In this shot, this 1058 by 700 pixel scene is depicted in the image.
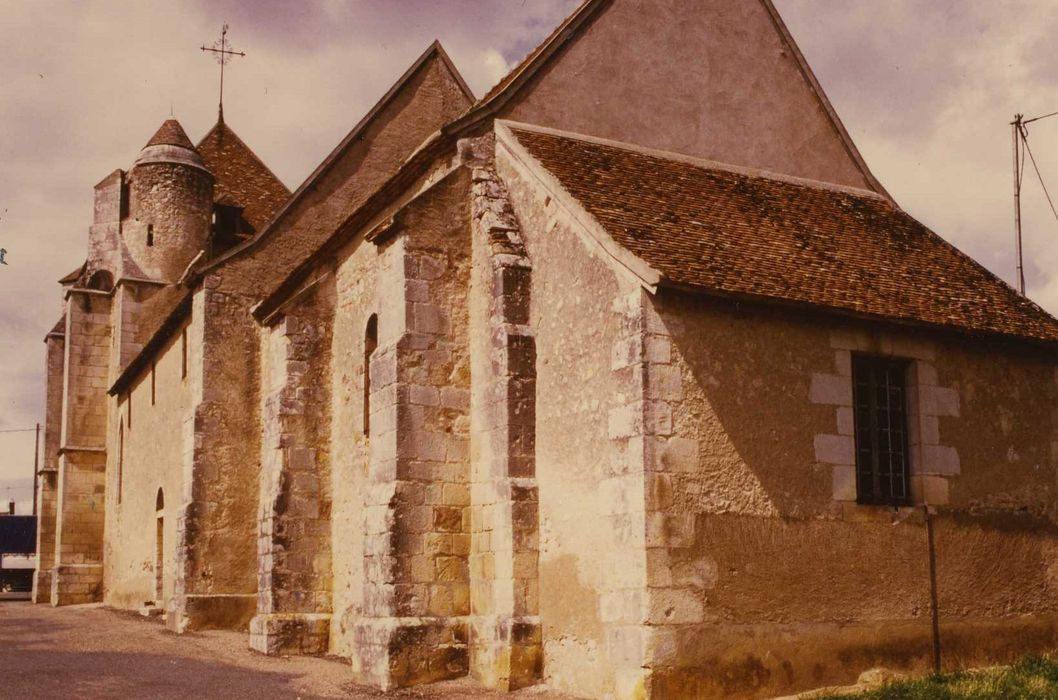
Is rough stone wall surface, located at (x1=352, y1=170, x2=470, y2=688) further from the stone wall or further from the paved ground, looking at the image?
the stone wall

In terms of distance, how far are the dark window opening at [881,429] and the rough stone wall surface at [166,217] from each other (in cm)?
1681

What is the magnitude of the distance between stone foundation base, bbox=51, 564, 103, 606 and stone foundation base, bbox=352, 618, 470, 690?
16920 millimetres

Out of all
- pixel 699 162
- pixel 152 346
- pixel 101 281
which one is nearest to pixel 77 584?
pixel 101 281

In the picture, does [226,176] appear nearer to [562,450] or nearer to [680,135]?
[680,135]

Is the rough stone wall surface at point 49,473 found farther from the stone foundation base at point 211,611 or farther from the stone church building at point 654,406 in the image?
the stone church building at point 654,406

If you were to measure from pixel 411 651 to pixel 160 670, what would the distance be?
295cm

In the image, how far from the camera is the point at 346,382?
14789mm

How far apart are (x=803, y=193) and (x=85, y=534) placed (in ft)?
64.5

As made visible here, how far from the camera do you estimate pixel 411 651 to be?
433 inches

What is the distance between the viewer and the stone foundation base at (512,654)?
10570 mm

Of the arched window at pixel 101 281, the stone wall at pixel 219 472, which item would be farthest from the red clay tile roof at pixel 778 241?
the arched window at pixel 101 281

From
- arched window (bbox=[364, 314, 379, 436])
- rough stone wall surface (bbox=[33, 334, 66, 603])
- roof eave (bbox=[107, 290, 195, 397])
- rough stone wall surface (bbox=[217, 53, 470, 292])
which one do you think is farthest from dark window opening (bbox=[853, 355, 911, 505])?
rough stone wall surface (bbox=[33, 334, 66, 603])

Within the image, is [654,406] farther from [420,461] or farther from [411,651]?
[411,651]

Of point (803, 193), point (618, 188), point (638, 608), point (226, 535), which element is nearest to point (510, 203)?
point (618, 188)
